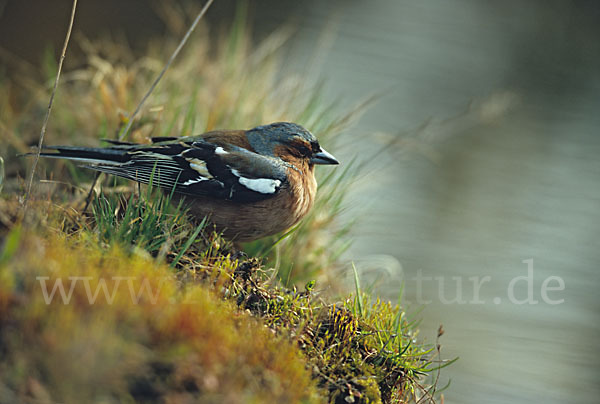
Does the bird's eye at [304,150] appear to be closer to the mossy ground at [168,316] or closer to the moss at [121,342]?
the mossy ground at [168,316]

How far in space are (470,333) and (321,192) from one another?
215 cm

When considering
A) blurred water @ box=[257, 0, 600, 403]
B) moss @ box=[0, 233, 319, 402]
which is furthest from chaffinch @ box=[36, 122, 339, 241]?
blurred water @ box=[257, 0, 600, 403]

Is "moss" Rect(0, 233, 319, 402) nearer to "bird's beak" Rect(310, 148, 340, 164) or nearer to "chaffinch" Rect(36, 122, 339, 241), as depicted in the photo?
"chaffinch" Rect(36, 122, 339, 241)

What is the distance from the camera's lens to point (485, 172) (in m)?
9.72

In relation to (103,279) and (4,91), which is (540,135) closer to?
(4,91)

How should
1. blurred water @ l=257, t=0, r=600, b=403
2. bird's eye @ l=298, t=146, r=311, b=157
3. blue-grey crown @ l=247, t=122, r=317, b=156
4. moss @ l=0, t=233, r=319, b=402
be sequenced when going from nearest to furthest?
moss @ l=0, t=233, r=319, b=402 → blue-grey crown @ l=247, t=122, r=317, b=156 → bird's eye @ l=298, t=146, r=311, b=157 → blurred water @ l=257, t=0, r=600, b=403

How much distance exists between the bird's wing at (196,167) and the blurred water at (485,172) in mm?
2187

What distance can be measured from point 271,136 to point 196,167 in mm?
634

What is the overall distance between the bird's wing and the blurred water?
2.19 metres

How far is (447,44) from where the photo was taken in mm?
13844

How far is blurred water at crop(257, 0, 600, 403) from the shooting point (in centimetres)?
632

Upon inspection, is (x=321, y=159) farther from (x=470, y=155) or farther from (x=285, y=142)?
(x=470, y=155)

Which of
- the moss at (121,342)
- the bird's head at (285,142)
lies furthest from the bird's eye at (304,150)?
the moss at (121,342)

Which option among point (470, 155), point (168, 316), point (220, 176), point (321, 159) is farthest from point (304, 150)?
point (470, 155)
